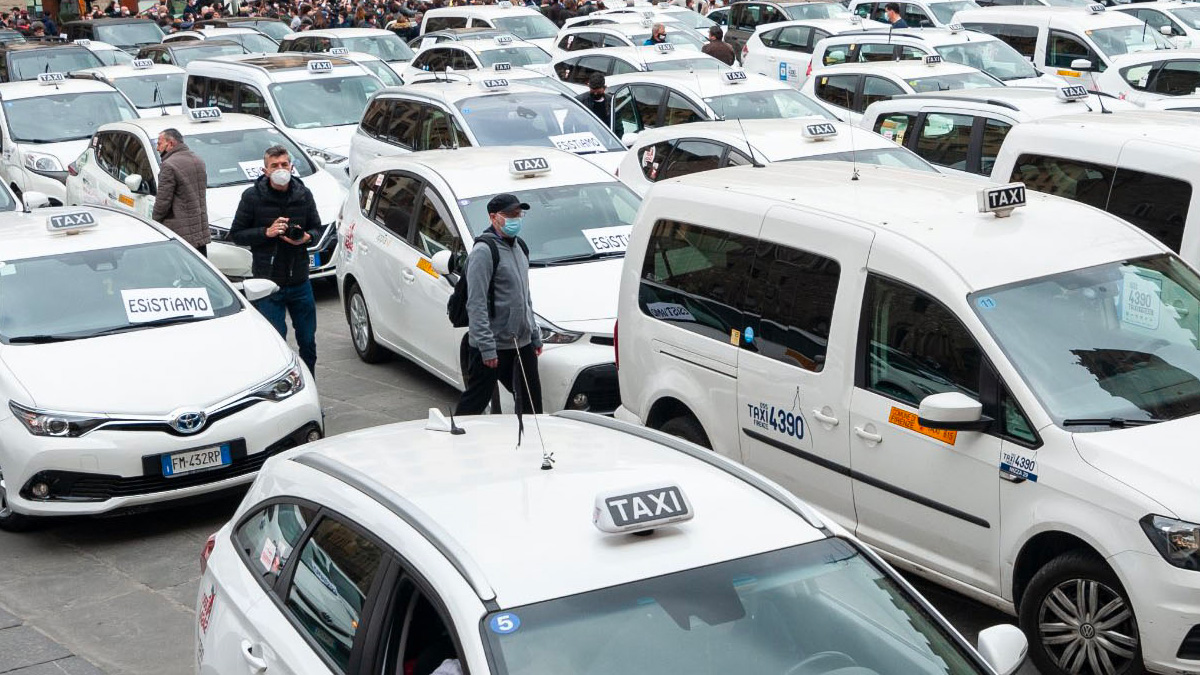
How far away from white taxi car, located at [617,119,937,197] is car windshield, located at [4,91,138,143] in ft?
25.2

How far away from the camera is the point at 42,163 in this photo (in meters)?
16.9

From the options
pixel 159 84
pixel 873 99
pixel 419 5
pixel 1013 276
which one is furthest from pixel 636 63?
pixel 419 5

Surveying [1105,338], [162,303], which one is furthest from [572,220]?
[1105,338]

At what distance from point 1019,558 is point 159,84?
18526 mm

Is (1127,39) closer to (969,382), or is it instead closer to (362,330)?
(362,330)

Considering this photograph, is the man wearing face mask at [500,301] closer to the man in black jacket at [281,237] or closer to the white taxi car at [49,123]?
the man in black jacket at [281,237]

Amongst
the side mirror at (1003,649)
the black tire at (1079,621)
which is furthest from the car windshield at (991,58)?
the side mirror at (1003,649)

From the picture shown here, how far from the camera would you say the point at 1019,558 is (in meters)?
5.70

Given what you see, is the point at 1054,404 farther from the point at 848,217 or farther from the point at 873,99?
the point at 873,99

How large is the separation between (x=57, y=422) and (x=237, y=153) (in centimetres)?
701

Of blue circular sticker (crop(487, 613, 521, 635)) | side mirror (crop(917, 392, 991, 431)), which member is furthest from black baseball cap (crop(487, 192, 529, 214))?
blue circular sticker (crop(487, 613, 521, 635))

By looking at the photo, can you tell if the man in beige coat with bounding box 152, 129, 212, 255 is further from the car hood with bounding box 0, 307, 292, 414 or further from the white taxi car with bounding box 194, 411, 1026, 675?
the white taxi car with bounding box 194, 411, 1026, 675

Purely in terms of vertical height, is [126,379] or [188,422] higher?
[126,379]

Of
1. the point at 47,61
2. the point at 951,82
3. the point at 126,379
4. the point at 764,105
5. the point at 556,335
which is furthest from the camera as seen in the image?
the point at 47,61
